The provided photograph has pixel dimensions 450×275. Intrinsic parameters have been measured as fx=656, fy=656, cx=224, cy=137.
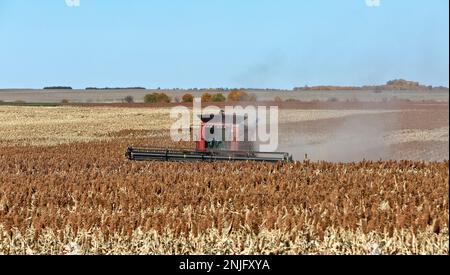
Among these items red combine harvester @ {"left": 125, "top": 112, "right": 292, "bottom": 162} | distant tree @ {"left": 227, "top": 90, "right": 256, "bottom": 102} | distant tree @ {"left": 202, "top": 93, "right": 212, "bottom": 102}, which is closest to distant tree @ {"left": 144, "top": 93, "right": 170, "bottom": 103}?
distant tree @ {"left": 202, "top": 93, "right": 212, "bottom": 102}

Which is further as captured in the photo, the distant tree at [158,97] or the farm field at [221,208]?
the distant tree at [158,97]

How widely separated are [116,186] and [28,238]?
4.72m

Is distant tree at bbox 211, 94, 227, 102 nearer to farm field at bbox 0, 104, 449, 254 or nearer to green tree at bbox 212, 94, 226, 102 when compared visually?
green tree at bbox 212, 94, 226, 102

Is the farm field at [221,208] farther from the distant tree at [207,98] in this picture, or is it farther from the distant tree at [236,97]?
the distant tree at [207,98]

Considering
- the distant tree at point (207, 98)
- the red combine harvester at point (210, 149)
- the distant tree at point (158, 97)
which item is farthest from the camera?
the distant tree at point (158, 97)

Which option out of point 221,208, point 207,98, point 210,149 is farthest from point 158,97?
point 221,208

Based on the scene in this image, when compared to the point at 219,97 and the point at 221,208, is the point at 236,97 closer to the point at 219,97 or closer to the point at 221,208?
the point at 219,97

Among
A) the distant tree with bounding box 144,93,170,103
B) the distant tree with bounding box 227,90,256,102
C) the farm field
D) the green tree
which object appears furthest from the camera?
the distant tree with bounding box 144,93,170,103

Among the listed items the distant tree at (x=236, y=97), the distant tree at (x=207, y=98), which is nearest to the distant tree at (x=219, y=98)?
the distant tree at (x=236, y=97)

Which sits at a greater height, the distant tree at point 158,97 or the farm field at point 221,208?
Result: the distant tree at point 158,97

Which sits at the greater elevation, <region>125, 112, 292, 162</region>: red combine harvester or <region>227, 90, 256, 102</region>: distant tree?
<region>227, 90, 256, 102</region>: distant tree
